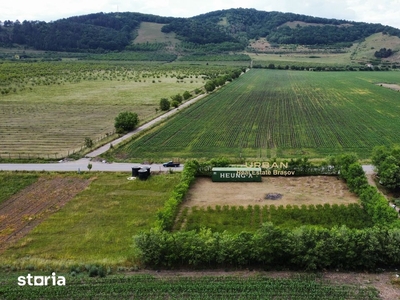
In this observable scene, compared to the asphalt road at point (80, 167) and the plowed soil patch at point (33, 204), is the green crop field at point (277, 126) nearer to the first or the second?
the asphalt road at point (80, 167)

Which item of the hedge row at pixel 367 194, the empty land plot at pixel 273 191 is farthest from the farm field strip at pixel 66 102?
the hedge row at pixel 367 194

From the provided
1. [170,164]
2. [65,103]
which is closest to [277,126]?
[170,164]

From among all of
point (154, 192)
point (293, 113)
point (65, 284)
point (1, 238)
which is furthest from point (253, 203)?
point (293, 113)

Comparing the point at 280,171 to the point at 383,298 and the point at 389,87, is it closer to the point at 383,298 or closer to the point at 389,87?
the point at 383,298

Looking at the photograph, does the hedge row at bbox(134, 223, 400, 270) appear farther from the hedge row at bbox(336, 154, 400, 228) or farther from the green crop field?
the green crop field

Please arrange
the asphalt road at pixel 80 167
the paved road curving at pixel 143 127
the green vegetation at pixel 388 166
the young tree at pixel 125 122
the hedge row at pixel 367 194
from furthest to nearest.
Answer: the young tree at pixel 125 122 < the paved road curving at pixel 143 127 < the asphalt road at pixel 80 167 < the green vegetation at pixel 388 166 < the hedge row at pixel 367 194
